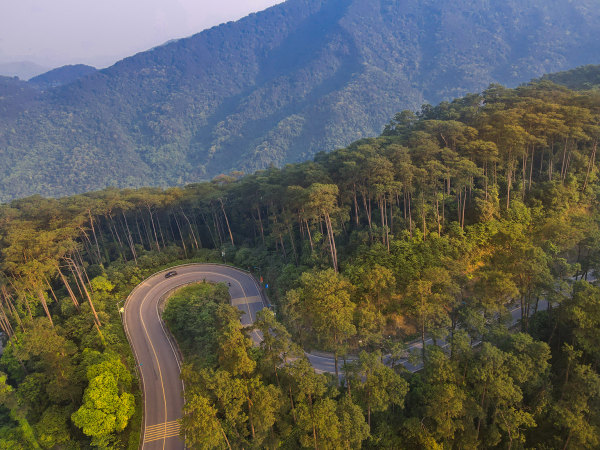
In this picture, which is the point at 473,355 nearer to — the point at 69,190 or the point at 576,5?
the point at 69,190

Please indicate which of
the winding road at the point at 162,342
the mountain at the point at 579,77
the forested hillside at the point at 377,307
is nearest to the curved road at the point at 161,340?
the winding road at the point at 162,342

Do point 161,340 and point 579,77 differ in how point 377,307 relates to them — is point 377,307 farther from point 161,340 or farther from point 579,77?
point 579,77

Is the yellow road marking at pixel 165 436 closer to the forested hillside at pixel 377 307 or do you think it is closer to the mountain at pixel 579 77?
the forested hillside at pixel 377 307

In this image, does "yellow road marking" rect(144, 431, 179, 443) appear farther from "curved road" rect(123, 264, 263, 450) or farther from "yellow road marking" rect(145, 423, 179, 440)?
"yellow road marking" rect(145, 423, 179, 440)

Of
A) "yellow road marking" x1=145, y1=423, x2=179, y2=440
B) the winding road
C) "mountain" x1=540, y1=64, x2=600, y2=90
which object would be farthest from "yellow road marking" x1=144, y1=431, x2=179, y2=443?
"mountain" x1=540, y1=64, x2=600, y2=90

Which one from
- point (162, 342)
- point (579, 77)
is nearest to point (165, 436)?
point (162, 342)

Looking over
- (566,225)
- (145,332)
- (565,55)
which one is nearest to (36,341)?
(145,332)
